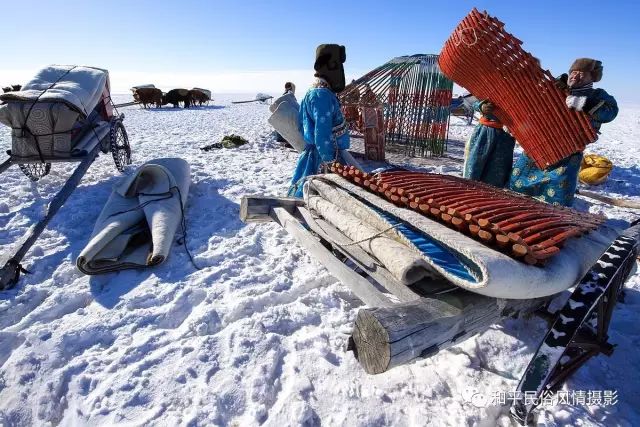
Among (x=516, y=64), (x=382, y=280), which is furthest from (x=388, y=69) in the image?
A: (x=382, y=280)

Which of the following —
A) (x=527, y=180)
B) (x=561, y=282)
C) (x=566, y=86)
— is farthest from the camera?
(x=527, y=180)

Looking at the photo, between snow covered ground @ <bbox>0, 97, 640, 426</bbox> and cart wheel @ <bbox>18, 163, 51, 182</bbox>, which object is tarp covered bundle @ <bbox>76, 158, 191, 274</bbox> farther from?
cart wheel @ <bbox>18, 163, 51, 182</bbox>

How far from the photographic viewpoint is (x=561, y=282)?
1529 millimetres

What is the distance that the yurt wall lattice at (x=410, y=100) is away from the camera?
8109 mm

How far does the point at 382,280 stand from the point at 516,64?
2319 mm

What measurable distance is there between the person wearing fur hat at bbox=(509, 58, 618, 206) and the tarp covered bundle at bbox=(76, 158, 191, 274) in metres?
3.40

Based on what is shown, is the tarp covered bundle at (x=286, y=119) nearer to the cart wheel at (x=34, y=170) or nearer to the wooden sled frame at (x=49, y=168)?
the wooden sled frame at (x=49, y=168)

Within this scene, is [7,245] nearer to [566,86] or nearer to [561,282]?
[561,282]

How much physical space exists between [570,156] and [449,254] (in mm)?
2284

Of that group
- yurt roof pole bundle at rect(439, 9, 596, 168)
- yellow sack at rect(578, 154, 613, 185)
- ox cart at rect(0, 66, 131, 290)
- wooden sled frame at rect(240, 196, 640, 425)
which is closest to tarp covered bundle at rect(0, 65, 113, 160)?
ox cart at rect(0, 66, 131, 290)

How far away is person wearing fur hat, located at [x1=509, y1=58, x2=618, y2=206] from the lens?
108 inches

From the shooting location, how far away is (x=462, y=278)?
1.39m

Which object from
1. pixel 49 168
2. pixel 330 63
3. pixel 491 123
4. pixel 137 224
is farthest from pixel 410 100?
pixel 49 168

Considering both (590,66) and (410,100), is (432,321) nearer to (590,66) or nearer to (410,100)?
(590,66)
